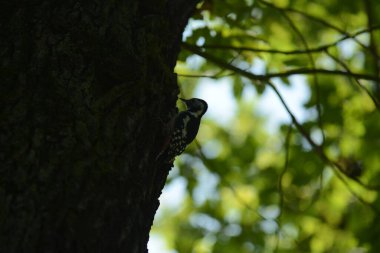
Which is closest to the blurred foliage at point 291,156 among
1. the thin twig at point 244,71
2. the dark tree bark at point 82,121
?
the thin twig at point 244,71

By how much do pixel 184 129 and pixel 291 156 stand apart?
8.58 feet

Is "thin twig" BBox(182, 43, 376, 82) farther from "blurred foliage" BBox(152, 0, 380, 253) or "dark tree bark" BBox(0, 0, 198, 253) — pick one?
"dark tree bark" BBox(0, 0, 198, 253)


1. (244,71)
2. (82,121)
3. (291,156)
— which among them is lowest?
(82,121)

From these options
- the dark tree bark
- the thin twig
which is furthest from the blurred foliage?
the dark tree bark

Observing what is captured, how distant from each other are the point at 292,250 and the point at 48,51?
4.79 metres

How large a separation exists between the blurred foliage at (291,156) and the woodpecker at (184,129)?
0.43 metres

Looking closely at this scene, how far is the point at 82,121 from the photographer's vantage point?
2.47 metres

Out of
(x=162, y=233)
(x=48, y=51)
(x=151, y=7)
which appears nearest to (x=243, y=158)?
(x=162, y=233)

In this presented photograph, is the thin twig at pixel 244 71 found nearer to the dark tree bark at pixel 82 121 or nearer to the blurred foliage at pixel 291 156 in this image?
the blurred foliage at pixel 291 156

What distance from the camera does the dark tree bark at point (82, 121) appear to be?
85.9 inches

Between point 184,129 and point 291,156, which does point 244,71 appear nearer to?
point 184,129

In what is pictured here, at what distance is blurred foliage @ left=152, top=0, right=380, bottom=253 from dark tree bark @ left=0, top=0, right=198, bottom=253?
1.51m

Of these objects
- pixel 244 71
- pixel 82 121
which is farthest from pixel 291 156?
pixel 82 121

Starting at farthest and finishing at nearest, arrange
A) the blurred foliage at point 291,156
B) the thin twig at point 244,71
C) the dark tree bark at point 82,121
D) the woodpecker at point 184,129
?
the blurred foliage at point 291,156
the thin twig at point 244,71
the woodpecker at point 184,129
the dark tree bark at point 82,121
